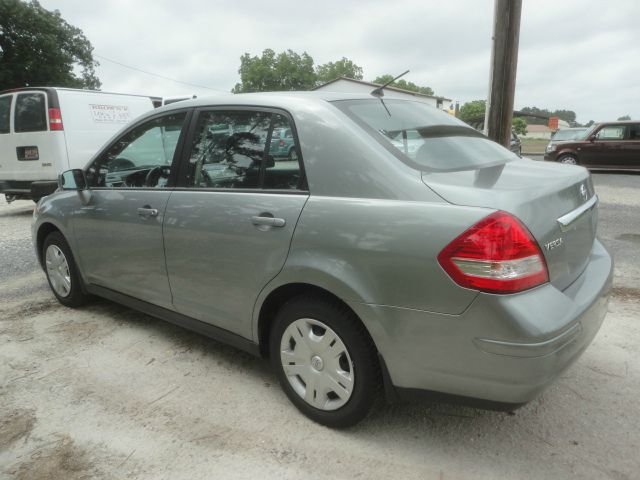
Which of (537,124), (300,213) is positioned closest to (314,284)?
(300,213)

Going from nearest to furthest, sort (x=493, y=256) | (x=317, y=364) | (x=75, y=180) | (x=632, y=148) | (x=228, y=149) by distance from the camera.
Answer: (x=493, y=256)
(x=317, y=364)
(x=228, y=149)
(x=75, y=180)
(x=632, y=148)

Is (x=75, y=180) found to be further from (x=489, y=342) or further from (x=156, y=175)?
(x=489, y=342)

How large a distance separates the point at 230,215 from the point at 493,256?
1342 mm

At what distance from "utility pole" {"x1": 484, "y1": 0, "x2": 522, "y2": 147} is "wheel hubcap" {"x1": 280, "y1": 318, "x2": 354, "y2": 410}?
4129 mm

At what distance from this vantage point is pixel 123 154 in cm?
346

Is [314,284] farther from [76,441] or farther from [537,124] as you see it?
[537,124]

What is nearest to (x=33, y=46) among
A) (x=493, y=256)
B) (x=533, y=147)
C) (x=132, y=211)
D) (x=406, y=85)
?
(x=533, y=147)

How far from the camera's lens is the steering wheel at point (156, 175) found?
3.03m

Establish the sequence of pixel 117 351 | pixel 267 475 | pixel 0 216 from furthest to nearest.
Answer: pixel 0 216 → pixel 117 351 → pixel 267 475

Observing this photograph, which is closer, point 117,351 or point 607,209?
point 117,351

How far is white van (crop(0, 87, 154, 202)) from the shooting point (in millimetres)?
7844

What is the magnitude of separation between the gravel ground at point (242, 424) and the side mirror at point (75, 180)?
3.61 feet

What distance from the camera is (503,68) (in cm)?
537

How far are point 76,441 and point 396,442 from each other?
5.01 ft
